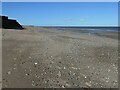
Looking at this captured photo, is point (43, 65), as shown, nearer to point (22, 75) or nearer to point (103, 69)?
point (22, 75)

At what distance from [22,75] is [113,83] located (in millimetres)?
3801

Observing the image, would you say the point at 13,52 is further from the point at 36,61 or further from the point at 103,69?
the point at 103,69

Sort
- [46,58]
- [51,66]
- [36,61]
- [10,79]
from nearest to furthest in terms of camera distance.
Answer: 1. [10,79]
2. [51,66]
3. [36,61]
4. [46,58]

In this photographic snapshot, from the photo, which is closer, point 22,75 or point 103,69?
point 22,75

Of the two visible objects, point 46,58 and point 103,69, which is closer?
point 103,69

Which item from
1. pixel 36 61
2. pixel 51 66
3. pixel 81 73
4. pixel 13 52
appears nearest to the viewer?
pixel 81 73

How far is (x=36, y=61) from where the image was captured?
11219mm

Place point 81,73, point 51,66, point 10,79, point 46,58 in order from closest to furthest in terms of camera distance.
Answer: point 10,79, point 81,73, point 51,66, point 46,58

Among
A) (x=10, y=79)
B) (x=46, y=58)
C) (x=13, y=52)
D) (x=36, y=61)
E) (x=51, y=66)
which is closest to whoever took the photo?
(x=10, y=79)

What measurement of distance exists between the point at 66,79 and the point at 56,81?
1.65ft

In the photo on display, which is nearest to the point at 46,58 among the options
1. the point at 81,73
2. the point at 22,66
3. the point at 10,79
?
the point at 22,66

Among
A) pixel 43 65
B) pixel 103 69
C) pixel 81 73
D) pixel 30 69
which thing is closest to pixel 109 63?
pixel 103 69

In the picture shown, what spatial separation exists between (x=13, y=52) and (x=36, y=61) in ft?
7.84

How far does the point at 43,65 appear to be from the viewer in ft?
34.6
